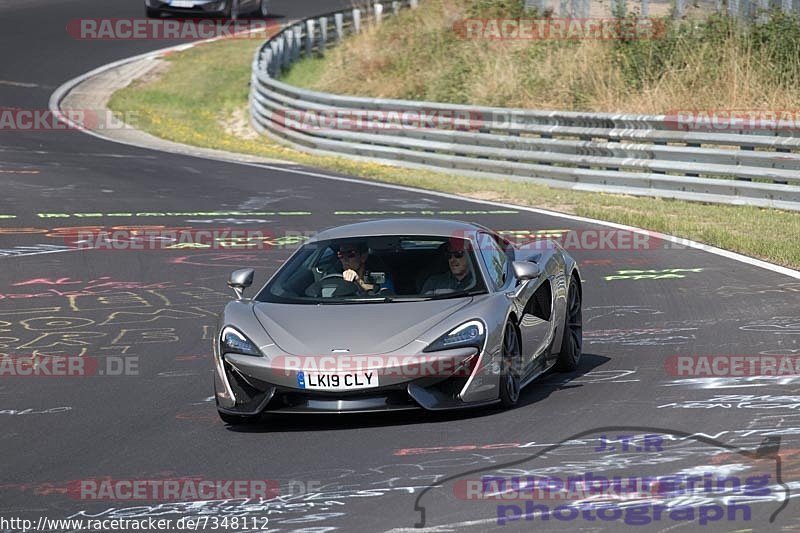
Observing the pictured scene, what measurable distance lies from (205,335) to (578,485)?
579cm

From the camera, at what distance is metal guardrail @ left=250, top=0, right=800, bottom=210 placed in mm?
20000

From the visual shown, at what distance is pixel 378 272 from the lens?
9.72 m

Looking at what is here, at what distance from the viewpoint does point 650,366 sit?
10312 millimetres

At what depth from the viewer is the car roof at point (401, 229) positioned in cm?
1005

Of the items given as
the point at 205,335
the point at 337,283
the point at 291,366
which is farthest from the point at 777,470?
the point at 205,335

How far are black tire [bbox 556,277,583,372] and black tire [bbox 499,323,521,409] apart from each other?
3.87 feet

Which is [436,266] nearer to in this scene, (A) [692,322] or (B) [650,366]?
(B) [650,366]
